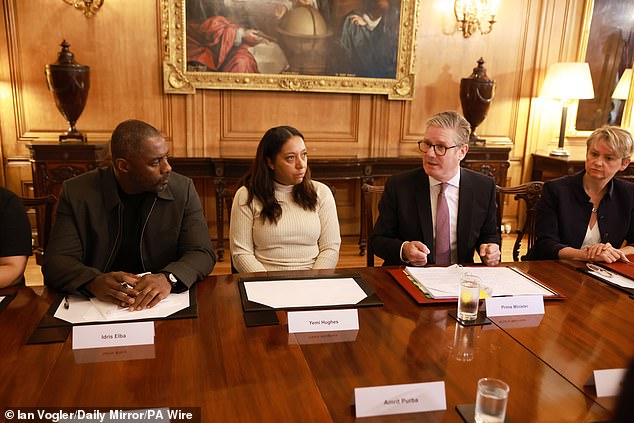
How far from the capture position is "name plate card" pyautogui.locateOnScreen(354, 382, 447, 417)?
3.10 ft

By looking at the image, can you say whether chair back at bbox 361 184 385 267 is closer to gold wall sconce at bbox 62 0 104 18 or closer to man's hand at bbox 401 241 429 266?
man's hand at bbox 401 241 429 266

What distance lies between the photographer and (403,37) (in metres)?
4.37

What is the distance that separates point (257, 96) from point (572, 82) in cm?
269

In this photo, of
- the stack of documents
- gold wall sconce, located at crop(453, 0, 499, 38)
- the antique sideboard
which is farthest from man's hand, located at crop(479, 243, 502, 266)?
gold wall sconce, located at crop(453, 0, 499, 38)

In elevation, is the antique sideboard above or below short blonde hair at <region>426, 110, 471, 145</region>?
below

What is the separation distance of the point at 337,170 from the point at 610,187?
2.14 meters

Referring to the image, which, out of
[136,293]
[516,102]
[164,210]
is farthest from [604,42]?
[136,293]

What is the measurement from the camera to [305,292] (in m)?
1.53

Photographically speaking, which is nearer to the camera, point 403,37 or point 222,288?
point 222,288

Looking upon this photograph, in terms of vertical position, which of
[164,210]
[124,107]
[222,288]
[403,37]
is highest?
[403,37]

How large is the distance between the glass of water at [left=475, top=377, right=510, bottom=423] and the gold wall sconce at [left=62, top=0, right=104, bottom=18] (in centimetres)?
402

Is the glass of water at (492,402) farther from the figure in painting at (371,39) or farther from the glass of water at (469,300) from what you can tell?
the figure in painting at (371,39)

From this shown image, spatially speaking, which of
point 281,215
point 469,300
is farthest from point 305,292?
point 281,215

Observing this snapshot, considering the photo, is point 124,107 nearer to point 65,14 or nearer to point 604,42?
point 65,14
